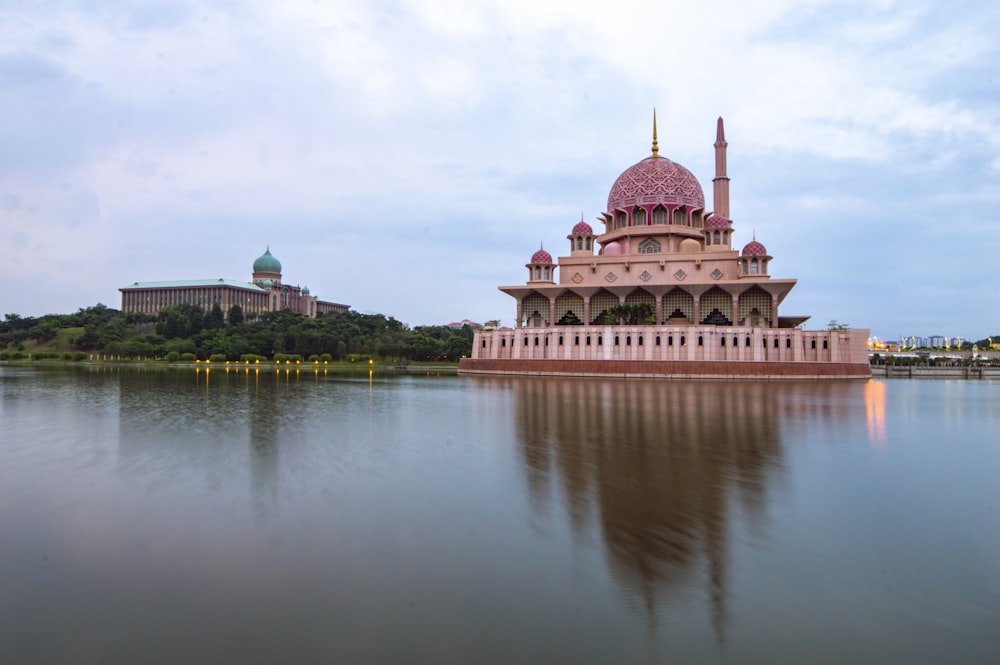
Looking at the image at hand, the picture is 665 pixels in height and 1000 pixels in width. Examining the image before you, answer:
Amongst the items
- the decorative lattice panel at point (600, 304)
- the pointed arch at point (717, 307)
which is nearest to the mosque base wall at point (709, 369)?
the pointed arch at point (717, 307)

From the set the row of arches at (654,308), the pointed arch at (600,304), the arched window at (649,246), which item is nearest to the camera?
the row of arches at (654,308)

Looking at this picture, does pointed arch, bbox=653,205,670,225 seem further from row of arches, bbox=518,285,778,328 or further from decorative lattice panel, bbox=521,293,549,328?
decorative lattice panel, bbox=521,293,549,328

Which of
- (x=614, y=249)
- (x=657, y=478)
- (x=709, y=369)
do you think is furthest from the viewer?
(x=614, y=249)

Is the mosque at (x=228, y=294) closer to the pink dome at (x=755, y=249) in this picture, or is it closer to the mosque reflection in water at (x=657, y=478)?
the pink dome at (x=755, y=249)

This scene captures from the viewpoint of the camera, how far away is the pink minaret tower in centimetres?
5809

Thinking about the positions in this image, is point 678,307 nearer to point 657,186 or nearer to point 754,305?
point 754,305

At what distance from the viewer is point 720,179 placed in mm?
58344

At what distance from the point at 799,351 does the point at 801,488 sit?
38508mm

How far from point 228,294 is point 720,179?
87559 millimetres

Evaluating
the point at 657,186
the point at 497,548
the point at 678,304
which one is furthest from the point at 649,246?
the point at 497,548

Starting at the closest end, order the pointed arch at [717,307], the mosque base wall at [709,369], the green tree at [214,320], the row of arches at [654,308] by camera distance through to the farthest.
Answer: the mosque base wall at [709,369] → the row of arches at [654,308] → the pointed arch at [717,307] → the green tree at [214,320]

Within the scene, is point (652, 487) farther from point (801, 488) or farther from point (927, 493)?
point (927, 493)

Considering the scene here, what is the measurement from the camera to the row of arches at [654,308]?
4984 centimetres

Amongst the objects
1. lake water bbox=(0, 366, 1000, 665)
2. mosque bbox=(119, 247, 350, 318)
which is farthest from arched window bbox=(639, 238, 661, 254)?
mosque bbox=(119, 247, 350, 318)
